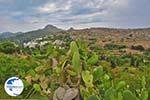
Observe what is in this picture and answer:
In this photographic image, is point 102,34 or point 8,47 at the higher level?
point 8,47

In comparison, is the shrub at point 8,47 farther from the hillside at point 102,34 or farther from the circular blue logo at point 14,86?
the hillside at point 102,34

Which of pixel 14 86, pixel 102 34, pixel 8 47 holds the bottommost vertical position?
pixel 102 34

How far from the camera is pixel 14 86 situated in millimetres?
2271

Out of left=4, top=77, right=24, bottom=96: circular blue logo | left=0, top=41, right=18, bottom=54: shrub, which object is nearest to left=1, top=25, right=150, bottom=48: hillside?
left=0, top=41, right=18, bottom=54: shrub

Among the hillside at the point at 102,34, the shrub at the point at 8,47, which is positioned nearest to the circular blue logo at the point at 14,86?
the shrub at the point at 8,47

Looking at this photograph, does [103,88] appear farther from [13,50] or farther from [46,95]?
[13,50]

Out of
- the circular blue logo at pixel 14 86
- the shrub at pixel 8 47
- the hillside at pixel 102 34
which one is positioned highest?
the circular blue logo at pixel 14 86

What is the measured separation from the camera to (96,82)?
5.36 feet

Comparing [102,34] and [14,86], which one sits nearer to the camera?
[14,86]

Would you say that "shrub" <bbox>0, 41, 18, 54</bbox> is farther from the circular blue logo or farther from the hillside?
the hillside

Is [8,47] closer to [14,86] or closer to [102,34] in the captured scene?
[14,86]

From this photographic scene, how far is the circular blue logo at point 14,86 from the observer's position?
223 centimetres

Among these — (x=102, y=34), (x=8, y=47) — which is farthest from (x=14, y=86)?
(x=102, y=34)

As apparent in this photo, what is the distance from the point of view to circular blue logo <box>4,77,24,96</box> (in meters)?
2.23
